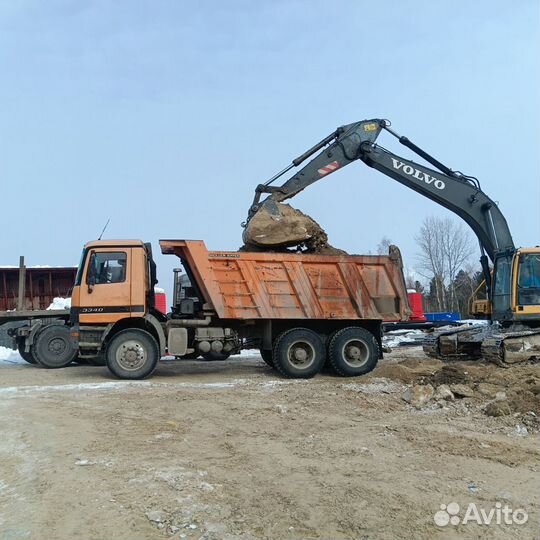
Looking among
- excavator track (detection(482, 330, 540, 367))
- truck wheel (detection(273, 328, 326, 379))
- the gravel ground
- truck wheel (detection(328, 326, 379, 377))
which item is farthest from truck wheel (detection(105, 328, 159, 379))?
excavator track (detection(482, 330, 540, 367))

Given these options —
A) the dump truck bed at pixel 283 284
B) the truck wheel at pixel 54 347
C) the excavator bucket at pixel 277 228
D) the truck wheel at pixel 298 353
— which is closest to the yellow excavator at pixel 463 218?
the excavator bucket at pixel 277 228

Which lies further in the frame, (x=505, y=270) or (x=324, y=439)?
(x=505, y=270)

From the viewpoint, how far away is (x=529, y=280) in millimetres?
12336

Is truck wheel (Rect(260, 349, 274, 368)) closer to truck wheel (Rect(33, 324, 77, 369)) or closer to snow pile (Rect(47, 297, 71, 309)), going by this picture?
truck wheel (Rect(33, 324, 77, 369))

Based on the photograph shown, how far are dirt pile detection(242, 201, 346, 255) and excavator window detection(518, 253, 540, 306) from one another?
4.05 meters

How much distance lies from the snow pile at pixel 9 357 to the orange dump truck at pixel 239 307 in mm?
5709

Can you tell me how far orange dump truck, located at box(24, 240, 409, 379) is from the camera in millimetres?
11047

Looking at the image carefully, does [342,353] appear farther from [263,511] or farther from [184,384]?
[263,511]

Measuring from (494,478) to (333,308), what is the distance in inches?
267

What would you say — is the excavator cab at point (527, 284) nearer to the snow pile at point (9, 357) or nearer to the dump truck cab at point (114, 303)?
the dump truck cab at point (114, 303)

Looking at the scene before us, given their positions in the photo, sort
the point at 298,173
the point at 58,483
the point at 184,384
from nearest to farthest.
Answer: the point at 58,483
the point at 184,384
the point at 298,173

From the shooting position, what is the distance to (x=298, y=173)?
1287cm

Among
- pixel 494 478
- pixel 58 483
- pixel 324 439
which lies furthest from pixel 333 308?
pixel 58 483

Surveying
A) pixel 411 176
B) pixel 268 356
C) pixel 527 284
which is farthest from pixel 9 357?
pixel 527 284
